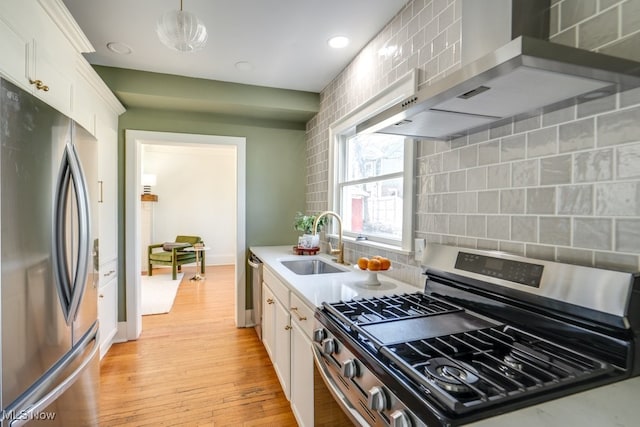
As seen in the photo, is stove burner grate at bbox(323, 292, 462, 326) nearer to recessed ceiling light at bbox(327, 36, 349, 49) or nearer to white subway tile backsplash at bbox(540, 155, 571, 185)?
white subway tile backsplash at bbox(540, 155, 571, 185)

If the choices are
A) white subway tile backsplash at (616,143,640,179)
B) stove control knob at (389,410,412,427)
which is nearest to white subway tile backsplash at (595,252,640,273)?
white subway tile backsplash at (616,143,640,179)

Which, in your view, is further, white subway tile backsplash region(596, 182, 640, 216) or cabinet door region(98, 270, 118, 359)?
cabinet door region(98, 270, 118, 359)

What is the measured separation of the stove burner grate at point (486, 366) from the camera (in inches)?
26.7

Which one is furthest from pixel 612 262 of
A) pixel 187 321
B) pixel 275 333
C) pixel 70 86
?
pixel 187 321

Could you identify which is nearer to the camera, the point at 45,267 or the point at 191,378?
the point at 45,267

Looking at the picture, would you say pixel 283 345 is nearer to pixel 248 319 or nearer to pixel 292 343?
pixel 292 343

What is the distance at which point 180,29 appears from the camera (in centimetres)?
154

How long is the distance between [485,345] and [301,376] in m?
1.05

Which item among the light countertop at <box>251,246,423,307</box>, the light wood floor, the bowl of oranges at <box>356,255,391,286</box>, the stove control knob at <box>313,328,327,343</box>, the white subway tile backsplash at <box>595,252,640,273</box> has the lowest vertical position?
the light wood floor

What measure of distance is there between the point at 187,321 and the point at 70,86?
264cm

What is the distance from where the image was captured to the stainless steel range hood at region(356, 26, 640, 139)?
2.50 ft

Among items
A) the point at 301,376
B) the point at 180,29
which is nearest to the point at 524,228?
the point at 301,376

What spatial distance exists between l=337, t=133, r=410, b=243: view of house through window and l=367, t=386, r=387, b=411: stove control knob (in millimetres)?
1248

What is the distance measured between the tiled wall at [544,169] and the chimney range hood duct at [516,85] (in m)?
0.08
